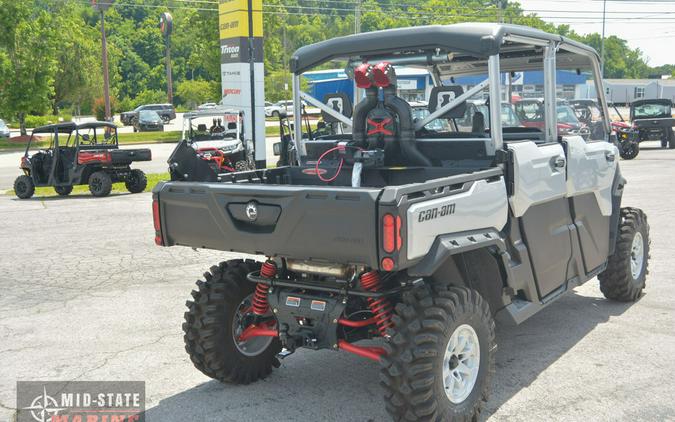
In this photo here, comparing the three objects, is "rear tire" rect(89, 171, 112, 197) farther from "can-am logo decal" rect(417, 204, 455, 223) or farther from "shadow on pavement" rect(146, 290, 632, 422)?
"can-am logo decal" rect(417, 204, 455, 223)

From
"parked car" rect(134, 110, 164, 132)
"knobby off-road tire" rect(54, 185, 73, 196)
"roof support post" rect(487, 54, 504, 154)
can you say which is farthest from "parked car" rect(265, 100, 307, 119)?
"parked car" rect(134, 110, 164, 132)

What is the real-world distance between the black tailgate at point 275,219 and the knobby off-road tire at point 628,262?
3.67m

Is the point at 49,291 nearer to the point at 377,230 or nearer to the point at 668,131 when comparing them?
the point at 377,230

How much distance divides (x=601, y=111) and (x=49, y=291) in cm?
573

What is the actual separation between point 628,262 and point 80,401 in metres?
4.73

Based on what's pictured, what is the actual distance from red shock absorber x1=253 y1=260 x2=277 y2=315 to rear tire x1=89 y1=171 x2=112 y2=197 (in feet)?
41.4

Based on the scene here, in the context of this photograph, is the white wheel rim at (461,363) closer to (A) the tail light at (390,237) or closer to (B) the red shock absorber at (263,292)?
(A) the tail light at (390,237)

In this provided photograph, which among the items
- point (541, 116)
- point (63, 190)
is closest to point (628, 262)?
point (541, 116)

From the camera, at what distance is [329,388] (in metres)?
5.01

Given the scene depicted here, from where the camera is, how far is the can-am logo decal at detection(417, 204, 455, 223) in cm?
394

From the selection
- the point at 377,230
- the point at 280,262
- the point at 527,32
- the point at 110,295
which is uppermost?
the point at 527,32

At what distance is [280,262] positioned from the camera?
475 cm

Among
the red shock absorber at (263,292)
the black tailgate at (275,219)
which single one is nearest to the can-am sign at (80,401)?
the red shock absorber at (263,292)

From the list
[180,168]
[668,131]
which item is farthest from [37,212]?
[668,131]
